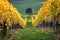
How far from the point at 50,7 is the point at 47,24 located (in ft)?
38.2

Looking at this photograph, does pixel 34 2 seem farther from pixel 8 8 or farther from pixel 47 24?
pixel 8 8

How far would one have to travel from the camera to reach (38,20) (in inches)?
1769

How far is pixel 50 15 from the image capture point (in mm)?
34094

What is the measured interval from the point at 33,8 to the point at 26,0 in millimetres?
2831

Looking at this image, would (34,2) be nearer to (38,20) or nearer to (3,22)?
(38,20)

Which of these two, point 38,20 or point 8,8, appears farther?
point 38,20

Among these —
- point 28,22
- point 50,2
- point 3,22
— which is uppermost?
point 50,2

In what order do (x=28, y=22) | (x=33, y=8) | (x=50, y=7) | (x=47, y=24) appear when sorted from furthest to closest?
(x=33, y=8), (x=28, y=22), (x=47, y=24), (x=50, y=7)

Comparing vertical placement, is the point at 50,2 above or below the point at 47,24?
above

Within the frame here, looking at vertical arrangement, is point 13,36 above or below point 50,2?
below

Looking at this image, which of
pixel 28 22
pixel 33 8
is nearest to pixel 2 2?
pixel 28 22

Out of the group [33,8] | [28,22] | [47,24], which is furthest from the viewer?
[33,8]

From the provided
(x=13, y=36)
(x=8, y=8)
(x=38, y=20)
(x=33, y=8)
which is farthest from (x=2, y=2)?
(x=33, y=8)

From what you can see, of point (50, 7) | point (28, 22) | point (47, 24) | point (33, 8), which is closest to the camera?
point (50, 7)
